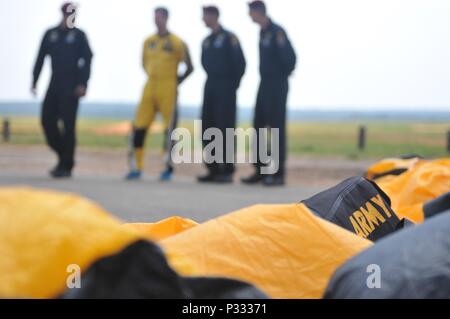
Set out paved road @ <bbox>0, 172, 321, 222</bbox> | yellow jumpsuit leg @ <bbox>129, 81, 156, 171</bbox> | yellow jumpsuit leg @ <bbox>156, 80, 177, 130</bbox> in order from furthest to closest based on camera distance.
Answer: yellow jumpsuit leg @ <bbox>129, 81, 156, 171</bbox> → yellow jumpsuit leg @ <bbox>156, 80, 177, 130</bbox> → paved road @ <bbox>0, 172, 321, 222</bbox>

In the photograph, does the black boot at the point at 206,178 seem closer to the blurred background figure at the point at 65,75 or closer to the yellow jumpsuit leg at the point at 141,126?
the yellow jumpsuit leg at the point at 141,126


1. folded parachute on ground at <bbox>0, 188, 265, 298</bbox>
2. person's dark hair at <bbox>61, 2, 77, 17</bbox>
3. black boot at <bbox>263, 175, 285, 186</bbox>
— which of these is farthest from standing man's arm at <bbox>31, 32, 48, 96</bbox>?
folded parachute on ground at <bbox>0, 188, 265, 298</bbox>

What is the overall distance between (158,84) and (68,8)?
129cm

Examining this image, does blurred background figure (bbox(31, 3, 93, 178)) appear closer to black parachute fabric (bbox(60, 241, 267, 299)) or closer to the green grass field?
black parachute fabric (bbox(60, 241, 267, 299))

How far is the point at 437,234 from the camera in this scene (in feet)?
7.41

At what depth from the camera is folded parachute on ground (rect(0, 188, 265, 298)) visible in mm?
1708

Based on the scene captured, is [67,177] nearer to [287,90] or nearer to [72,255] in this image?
[287,90]

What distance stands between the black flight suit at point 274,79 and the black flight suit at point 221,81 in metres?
0.37

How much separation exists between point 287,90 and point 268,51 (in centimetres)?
46

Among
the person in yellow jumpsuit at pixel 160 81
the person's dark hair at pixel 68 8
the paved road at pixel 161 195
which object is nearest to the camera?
the paved road at pixel 161 195

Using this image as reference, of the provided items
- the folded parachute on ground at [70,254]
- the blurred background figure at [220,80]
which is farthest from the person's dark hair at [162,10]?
the folded parachute on ground at [70,254]

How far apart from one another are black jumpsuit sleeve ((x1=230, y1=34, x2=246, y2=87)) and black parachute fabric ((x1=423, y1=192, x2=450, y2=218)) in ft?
21.1

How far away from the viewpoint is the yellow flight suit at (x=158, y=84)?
10344 mm
